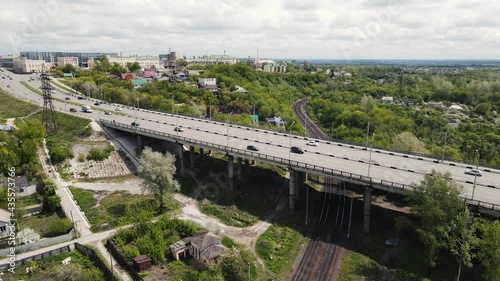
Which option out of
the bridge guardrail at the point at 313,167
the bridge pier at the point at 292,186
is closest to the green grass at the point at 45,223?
the bridge guardrail at the point at 313,167

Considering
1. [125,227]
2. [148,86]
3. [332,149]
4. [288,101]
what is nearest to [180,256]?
[125,227]

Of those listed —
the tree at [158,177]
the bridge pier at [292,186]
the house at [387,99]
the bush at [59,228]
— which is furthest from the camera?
the house at [387,99]

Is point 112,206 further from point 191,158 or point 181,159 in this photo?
point 191,158

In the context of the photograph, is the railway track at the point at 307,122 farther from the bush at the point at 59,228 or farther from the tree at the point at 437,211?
the bush at the point at 59,228

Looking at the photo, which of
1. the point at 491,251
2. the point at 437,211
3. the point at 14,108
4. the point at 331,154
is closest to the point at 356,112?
the point at 331,154

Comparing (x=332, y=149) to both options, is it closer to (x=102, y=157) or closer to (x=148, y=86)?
(x=102, y=157)

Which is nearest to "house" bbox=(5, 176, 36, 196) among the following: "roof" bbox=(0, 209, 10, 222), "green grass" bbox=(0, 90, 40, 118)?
"roof" bbox=(0, 209, 10, 222)
